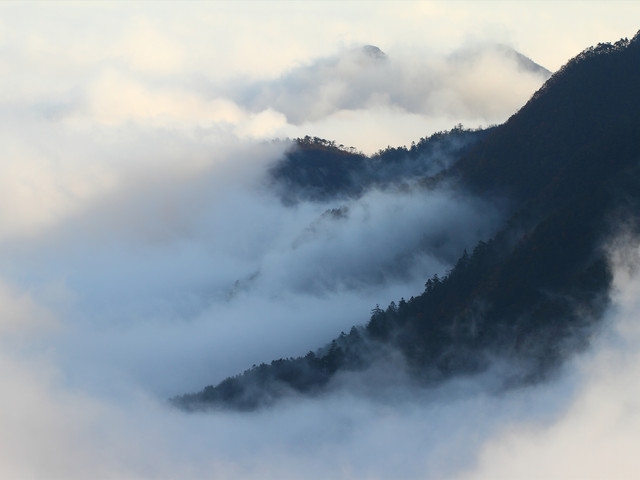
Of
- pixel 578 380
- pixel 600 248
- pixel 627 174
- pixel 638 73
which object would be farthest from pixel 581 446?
pixel 638 73

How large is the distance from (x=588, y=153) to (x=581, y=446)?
168ft

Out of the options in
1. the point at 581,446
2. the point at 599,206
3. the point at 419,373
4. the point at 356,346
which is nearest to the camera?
the point at 581,446

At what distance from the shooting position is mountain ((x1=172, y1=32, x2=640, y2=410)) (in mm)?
149500

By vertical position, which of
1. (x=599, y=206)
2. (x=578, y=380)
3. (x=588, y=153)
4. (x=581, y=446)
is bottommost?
(x=581, y=446)

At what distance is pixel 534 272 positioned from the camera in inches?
6063

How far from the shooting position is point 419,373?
540ft

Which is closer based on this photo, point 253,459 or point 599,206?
point 599,206

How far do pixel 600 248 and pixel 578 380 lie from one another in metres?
20.4

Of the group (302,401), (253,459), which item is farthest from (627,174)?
(253,459)

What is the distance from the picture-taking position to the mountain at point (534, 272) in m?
150

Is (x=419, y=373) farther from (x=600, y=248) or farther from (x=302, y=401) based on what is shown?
(x=600, y=248)

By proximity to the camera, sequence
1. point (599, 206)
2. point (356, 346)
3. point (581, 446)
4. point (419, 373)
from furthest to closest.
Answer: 1. point (356, 346)
2. point (419, 373)
3. point (599, 206)
4. point (581, 446)

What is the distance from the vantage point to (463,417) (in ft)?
508

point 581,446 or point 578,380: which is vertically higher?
point 578,380
